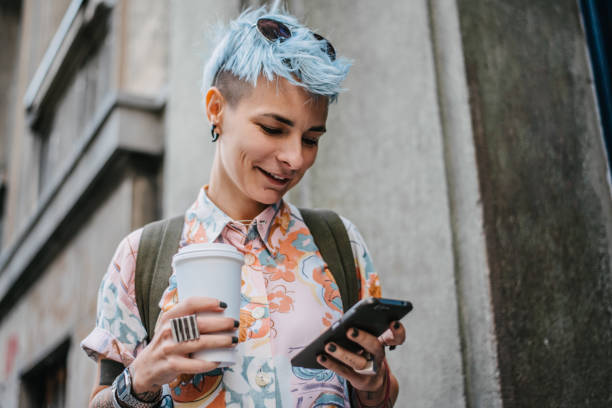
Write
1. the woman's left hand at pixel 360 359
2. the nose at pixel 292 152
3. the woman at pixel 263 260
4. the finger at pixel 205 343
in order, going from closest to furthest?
1. the finger at pixel 205 343
2. the woman's left hand at pixel 360 359
3. the woman at pixel 263 260
4. the nose at pixel 292 152

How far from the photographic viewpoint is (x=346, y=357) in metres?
1.63

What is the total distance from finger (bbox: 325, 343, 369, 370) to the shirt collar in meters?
0.44

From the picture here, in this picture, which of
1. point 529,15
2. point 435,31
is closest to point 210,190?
point 435,31

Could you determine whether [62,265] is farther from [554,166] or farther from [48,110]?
[554,166]

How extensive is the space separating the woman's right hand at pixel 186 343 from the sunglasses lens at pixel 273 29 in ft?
2.76

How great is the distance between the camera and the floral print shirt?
69.4 inches

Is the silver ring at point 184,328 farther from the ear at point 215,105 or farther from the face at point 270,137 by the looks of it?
the ear at point 215,105

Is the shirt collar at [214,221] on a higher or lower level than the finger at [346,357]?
higher

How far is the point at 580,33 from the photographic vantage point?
10.5 ft

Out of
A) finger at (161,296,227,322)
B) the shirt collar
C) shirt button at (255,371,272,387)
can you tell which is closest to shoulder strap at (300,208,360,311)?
the shirt collar

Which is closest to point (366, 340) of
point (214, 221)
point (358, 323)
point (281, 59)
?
point (358, 323)

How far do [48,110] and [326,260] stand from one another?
7034mm

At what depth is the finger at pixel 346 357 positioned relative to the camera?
161cm

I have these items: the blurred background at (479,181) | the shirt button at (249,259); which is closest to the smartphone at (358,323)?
the shirt button at (249,259)
